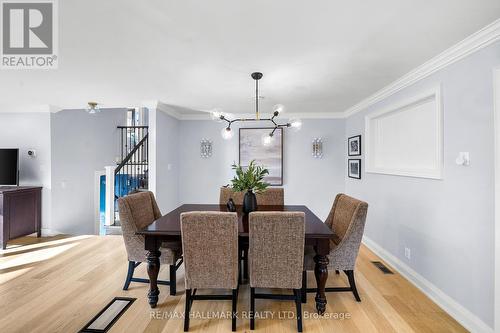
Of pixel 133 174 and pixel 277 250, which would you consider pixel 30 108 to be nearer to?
pixel 133 174

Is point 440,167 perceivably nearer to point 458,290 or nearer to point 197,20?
point 458,290

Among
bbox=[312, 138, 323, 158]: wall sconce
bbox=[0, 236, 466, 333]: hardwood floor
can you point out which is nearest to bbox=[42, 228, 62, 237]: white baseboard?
bbox=[0, 236, 466, 333]: hardwood floor

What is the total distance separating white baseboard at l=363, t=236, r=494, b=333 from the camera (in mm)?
1936

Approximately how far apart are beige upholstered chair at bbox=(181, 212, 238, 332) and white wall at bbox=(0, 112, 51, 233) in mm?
4090

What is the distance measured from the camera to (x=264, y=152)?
490 centimetres

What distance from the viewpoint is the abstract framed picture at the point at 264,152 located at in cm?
488

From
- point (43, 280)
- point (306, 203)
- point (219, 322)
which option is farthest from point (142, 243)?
point (306, 203)

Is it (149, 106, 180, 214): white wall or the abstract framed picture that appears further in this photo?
the abstract framed picture

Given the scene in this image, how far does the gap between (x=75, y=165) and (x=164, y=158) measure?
2.02 m

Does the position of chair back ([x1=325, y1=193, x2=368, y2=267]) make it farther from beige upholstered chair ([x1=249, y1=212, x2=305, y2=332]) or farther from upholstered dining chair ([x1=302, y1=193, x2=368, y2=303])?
beige upholstered chair ([x1=249, y1=212, x2=305, y2=332])

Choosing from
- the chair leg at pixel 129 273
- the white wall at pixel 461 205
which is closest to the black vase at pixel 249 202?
the chair leg at pixel 129 273

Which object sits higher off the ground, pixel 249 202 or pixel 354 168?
pixel 354 168

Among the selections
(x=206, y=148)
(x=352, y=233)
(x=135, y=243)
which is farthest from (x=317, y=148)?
(x=135, y=243)

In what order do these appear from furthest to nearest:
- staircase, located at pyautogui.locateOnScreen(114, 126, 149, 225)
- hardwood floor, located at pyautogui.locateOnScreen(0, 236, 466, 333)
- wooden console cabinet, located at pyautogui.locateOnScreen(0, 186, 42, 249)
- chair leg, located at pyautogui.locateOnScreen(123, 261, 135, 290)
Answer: staircase, located at pyautogui.locateOnScreen(114, 126, 149, 225), wooden console cabinet, located at pyautogui.locateOnScreen(0, 186, 42, 249), chair leg, located at pyautogui.locateOnScreen(123, 261, 135, 290), hardwood floor, located at pyautogui.locateOnScreen(0, 236, 466, 333)
